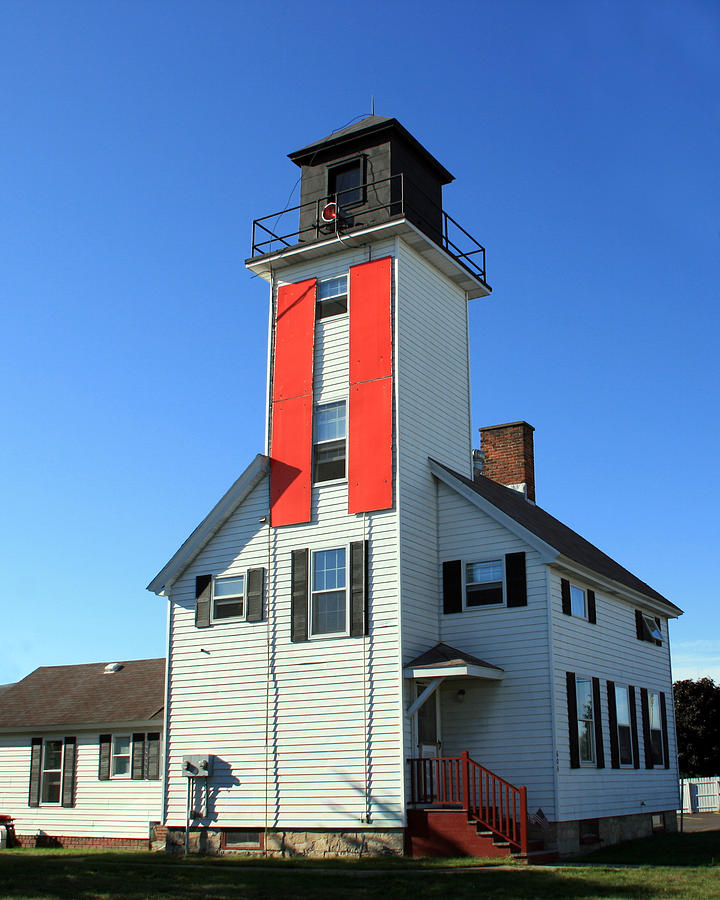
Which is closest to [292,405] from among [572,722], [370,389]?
[370,389]

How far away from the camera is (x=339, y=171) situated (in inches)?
848

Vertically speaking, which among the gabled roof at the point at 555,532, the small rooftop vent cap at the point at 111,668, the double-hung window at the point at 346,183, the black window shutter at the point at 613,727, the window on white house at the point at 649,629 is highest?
the double-hung window at the point at 346,183

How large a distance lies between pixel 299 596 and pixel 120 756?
278 inches

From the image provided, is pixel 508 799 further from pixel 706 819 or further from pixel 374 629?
pixel 706 819

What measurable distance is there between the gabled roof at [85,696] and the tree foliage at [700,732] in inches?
971

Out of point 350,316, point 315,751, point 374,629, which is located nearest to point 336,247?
point 350,316

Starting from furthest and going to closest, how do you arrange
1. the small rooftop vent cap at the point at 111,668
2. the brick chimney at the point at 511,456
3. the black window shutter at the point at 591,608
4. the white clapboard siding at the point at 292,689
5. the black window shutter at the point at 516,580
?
the brick chimney at the point at 511,456
the small rooftop vent cap at the point at 111,668
the black window shutter at the point at 591,608
the black window shutter at the point at 516,580
the white clapboard siding at the point at 292,689

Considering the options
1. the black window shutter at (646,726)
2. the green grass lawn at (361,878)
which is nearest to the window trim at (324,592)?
the green grass lawn at (361,878)

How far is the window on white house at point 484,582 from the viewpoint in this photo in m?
18.4

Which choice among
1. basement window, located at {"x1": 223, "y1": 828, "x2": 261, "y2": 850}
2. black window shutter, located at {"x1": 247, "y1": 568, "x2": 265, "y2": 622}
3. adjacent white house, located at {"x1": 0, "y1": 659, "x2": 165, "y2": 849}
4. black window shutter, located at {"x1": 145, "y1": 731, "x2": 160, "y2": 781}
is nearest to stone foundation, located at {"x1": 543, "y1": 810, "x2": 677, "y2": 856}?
basement window, located at {"x1": 223, "y1": 828, "x2": 261, "y2": 850}

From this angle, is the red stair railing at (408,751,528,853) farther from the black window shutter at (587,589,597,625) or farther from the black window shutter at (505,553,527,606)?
the black window shutter at (587,589,597,625)

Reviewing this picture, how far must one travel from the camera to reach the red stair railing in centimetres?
1583

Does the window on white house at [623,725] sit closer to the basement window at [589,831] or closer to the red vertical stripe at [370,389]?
the basement window at [589,831]

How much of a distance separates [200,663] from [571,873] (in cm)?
865
